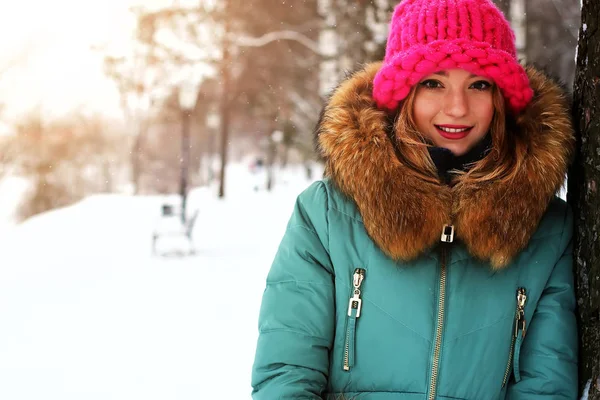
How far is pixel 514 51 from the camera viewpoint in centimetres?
168

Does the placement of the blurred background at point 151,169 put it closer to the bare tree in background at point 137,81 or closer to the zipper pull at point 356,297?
the bare tree in background at point 137,81

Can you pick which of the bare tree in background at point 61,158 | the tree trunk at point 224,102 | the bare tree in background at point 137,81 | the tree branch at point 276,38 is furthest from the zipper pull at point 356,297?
the bare tree in background at point 61,158

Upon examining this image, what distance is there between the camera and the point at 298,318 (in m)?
1.46

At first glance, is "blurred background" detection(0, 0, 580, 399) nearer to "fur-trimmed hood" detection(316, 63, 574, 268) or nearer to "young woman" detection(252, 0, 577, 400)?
"young woman" detection(252, 0, 577, 400)

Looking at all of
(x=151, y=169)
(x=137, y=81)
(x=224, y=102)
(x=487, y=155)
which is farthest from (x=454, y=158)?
(x=151, y=169)

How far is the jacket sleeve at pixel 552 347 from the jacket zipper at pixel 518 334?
0.04 metres

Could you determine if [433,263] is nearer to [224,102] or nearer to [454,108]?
[454,108]

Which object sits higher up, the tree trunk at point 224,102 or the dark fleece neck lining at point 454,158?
the tree trunk at point 224,102

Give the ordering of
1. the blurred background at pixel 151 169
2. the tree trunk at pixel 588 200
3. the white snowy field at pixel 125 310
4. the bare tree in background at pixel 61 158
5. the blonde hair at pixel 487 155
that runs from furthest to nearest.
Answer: the bare tree in background at pixel 61 158 < the blurred background at pixel 151 169 < the white snowy field at pixel 125 310 < the blonde hair at pixel 487 155 < the tree trunk at pixel 588 200

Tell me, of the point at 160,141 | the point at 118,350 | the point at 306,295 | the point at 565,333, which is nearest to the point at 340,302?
the point at 306,295

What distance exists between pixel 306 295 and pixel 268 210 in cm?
1112

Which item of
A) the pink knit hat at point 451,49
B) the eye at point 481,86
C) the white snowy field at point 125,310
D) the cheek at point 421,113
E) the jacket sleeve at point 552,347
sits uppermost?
the pink knit hat at point 451,49

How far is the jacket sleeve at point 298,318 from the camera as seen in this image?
143cm

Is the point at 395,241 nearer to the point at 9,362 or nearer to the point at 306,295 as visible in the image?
the point at 306,295
